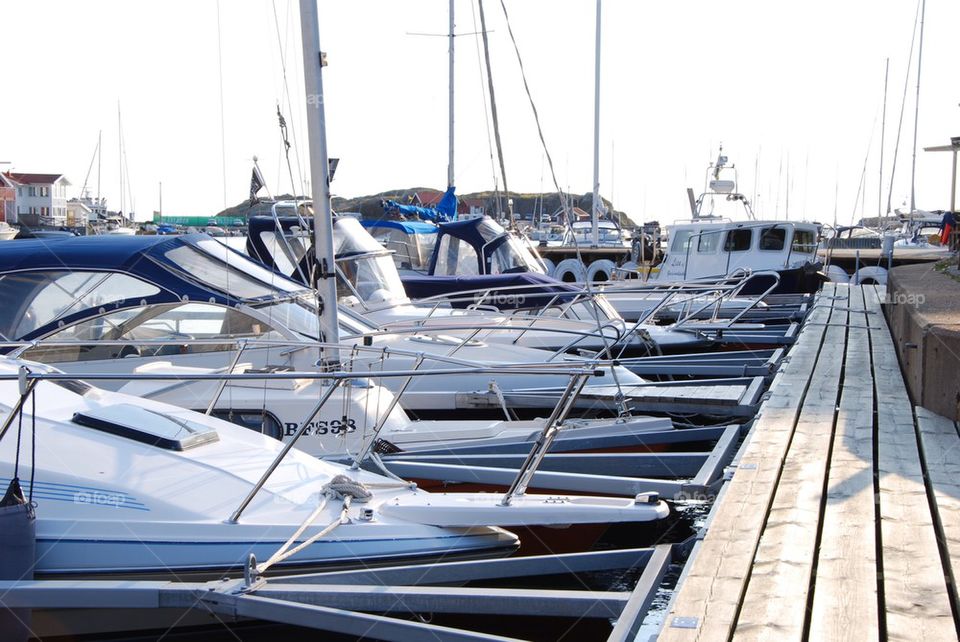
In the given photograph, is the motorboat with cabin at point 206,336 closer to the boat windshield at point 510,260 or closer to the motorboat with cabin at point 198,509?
the motorboat with cabin at point 198,509

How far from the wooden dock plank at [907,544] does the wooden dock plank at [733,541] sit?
0.51 meters

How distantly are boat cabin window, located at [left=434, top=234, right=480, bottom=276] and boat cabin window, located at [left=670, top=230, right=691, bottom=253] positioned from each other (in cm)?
598

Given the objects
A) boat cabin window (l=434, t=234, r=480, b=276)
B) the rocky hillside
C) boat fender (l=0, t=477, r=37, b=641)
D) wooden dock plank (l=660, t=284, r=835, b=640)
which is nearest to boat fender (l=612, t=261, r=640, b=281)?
boat cabin window (l=434, t=234, r=480, b=276)

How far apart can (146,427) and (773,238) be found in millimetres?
16745

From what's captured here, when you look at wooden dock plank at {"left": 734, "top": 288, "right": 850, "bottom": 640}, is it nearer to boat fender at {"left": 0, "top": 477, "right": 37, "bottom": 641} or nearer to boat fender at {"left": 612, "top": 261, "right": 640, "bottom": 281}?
boat fender at {"left": 0, "top": 477, "right": 37, "bottom": 641}

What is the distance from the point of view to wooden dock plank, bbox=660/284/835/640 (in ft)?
11.0

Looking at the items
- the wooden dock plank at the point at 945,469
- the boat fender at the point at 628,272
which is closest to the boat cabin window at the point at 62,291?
the wooden dock plank at the point at 945,469

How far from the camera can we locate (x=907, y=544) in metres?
4.06

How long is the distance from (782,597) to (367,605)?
64.2 inches

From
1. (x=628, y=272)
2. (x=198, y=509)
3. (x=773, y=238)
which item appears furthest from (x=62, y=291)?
(x=628, y=272)

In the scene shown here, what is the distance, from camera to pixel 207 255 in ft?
26.7

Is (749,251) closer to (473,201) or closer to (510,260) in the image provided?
(510,260)

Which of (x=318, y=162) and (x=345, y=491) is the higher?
(x=318, y=162)

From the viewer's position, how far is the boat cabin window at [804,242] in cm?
2003
